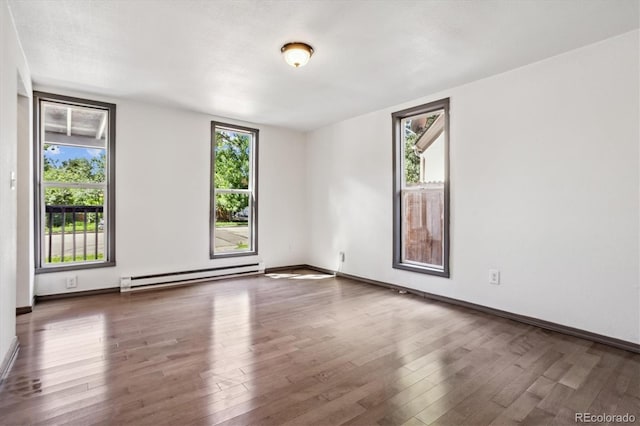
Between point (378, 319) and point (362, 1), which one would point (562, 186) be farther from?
point (362, 1)

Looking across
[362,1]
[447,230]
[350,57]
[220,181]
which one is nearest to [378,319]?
[447,230]

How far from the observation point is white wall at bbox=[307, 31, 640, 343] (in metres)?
2.66

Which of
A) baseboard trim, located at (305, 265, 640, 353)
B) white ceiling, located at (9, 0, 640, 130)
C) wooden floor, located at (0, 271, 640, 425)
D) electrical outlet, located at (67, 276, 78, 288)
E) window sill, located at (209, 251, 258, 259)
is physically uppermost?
white ceiling, located at (9, 0, 640, 130)

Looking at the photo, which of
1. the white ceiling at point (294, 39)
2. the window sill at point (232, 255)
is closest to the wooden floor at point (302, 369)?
the window sill at point (232, 255)

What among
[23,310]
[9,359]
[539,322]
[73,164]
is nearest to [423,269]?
[539,322]

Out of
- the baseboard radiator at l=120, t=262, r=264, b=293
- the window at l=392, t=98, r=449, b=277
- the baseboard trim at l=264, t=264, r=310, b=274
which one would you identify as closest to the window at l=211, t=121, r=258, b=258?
the baseboard radiator at l=120, t=262, r=264, b=293

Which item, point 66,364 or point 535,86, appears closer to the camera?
point 66,364

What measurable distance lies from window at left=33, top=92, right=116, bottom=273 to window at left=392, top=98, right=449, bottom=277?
3.75 metres

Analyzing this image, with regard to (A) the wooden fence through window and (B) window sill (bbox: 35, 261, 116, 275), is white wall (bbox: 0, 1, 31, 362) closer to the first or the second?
(B) window sill (bbox: 35, 261, 116, 275)

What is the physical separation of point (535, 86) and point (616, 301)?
2.01 metres

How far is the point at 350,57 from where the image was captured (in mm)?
3064

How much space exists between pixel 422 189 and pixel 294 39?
2.47 m

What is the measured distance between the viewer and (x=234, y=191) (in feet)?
17.5

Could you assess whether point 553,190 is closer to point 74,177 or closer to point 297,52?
point 297,52
